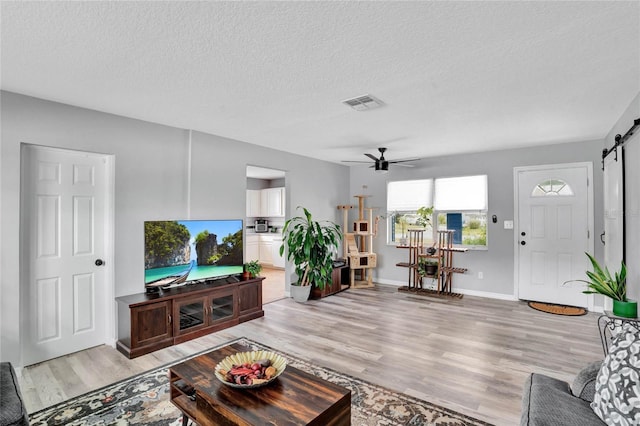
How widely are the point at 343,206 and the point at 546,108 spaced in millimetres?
3945

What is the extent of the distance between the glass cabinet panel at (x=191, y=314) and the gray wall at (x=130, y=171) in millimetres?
569

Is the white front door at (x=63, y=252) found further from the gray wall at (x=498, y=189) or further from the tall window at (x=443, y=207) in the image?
the gray wall at (x=498, y=189)

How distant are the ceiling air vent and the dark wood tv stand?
2.60 meters

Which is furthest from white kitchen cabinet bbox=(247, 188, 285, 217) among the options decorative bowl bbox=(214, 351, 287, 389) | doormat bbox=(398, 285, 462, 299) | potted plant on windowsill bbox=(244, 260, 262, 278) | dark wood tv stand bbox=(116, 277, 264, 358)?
decorative bowl bbox=(214, 351, 287, 389)

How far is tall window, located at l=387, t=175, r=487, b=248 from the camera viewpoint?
5707mm

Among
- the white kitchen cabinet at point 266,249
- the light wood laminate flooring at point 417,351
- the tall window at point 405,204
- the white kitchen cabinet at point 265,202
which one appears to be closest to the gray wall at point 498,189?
the tall window at point 405,204

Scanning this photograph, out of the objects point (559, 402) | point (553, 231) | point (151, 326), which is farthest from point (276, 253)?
point (559, 402)

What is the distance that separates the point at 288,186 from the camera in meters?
5.73

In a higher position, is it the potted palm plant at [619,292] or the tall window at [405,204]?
the tall window at [405,204]

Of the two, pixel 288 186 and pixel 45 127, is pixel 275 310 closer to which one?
pixel 288 186

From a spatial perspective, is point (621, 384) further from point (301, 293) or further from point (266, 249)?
point (266, 249)


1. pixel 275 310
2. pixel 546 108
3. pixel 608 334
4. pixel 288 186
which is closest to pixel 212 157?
pixel 288 186

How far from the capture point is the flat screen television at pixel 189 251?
3.71 meters

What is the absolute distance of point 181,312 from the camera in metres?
3.61
